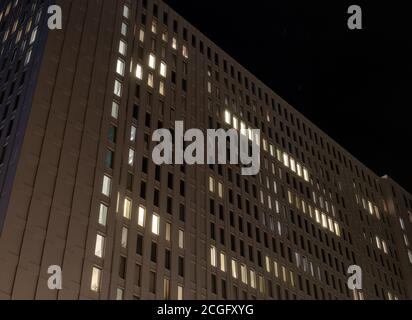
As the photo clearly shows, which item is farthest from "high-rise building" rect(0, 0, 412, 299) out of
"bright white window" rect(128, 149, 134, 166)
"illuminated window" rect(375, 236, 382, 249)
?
"illuminated window" rect(375, 236, 382, 249)

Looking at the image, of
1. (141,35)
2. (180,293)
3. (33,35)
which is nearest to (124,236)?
(180,293)

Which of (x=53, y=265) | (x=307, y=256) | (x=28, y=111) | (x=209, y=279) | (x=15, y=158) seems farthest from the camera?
(x=307, y=256)

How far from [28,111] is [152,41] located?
23.1m

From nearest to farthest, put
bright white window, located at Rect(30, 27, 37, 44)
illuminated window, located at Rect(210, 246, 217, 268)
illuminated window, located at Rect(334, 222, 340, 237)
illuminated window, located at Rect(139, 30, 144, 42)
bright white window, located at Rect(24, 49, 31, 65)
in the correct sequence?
bright white window, located at Rect(24, 49, 31, 65) → illuminated window, located at Rect(210, 246, 217, 268) → bright white window, located at Rect(30, 27, 37, 44) → illuminated window, located at Rect(139, 30, 144, 42) → illuminated window, located at Rect(334, 222, 340, 237)

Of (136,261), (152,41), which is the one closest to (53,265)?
(136,261)

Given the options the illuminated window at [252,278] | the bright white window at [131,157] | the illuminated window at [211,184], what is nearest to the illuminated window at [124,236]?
the bright white window at [131,157]

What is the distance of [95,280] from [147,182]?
42.5 feet

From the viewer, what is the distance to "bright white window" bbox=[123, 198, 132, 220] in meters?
49.1

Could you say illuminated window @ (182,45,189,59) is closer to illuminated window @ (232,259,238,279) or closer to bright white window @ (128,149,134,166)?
bright white window @ (128,149,134,166)

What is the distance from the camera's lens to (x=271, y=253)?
210ft

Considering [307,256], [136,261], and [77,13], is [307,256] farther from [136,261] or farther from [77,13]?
[77,13]

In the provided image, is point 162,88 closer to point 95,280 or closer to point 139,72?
point 139,72

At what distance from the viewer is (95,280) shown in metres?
42.7

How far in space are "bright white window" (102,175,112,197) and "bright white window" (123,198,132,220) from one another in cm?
A: 205
